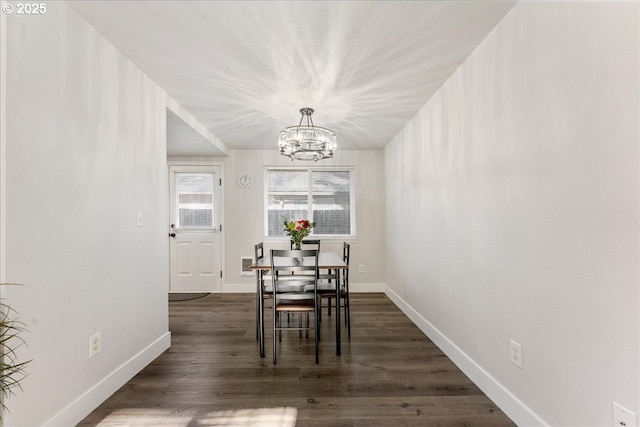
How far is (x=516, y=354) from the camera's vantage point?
67.7 inches

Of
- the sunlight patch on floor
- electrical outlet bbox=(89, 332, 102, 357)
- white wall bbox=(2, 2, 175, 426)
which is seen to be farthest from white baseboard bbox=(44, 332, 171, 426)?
the sunlight patch on floor

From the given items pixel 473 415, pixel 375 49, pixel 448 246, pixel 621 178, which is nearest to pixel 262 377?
pixel 473 415

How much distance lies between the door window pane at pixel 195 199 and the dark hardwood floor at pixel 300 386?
221 centimetres

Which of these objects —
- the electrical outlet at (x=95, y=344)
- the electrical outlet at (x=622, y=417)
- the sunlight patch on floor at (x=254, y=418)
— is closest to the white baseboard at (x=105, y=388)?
the electrical outlet at (x=95, y=344)

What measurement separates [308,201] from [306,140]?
2.26 meters

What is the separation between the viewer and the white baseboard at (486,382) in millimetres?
1640

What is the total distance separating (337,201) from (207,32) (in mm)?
3436

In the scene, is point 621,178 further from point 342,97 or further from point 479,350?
point 342,97

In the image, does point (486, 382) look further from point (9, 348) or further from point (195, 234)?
point (195, 234)

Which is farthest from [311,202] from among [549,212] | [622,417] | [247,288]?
[622,417]

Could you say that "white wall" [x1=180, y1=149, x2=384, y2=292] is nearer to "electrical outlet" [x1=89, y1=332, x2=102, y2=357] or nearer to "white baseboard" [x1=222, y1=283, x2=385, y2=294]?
"white baseboard" [x1=222, y1=283, x2=385, y2=294]

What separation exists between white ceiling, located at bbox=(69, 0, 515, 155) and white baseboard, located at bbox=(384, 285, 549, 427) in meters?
2.21

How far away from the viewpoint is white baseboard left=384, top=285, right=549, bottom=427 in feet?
5.38

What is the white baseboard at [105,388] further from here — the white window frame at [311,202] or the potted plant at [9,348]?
the white window frame at [311,202]
